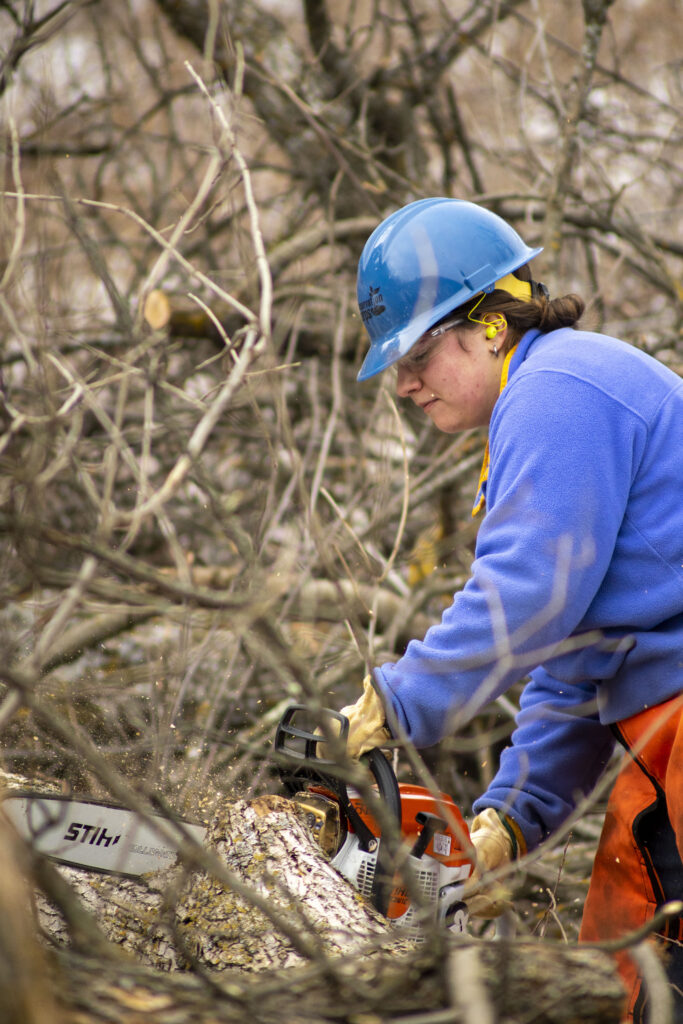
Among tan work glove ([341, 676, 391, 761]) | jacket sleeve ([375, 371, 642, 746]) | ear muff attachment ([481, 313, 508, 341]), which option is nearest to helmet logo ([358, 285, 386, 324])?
ear muff attachment ([481, 313, 508, 341])

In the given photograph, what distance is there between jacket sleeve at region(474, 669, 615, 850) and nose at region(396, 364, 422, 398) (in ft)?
2.99

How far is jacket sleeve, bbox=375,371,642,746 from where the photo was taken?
1.90 meters

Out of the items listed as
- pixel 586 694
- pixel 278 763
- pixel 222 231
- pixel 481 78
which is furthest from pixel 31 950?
pixel 481 78

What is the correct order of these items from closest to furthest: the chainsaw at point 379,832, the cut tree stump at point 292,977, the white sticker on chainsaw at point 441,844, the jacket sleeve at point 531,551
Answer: the cut tree stump at point 292,977 → the jacket sleeve at point 531,551 → the chainsaw at point 379,832 → the white sticker on chainsaw at point 441,844

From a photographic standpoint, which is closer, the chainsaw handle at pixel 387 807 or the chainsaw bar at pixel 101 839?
the chainsaw handle at pixel 387 807

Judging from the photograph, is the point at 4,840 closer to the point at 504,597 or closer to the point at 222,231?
the point at 504,597

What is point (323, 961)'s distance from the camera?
3.48 feet

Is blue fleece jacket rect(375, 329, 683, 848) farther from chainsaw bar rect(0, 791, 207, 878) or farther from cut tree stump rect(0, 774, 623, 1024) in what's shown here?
chainsaw bar rect(0, 791, 207, 878)

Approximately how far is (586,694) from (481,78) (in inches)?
325

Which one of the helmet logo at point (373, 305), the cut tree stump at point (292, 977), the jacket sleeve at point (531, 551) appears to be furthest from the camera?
the helmet logo at point (373, 305)

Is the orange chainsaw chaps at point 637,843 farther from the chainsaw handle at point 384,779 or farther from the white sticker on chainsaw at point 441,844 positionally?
the chainsaw handle at point 384,779

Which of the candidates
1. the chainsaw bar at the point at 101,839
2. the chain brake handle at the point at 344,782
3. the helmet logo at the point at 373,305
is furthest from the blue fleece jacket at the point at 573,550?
the chainsaw bar at the point at 101,839

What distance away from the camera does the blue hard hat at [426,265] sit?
2.39 metres

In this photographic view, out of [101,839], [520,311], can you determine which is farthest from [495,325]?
[101,839]
